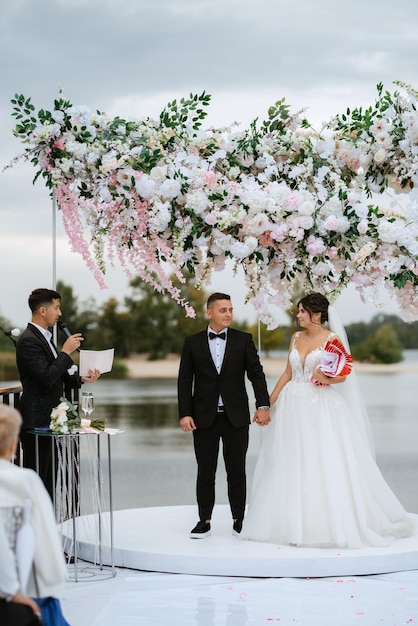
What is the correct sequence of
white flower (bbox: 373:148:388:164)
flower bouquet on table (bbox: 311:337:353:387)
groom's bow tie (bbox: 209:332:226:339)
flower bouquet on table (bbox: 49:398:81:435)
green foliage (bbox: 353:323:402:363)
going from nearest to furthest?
flower bouquet on table (bbox: 49:398:81:435), flower bouquet on table (bbox: 311:337:353:387), groom's bow tie (bbox: 209:332:226:339), white flower (bbox: 373:148:388:164), green foliage (bbox: 353:323:402:363)

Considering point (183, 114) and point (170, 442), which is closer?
point (183, 114)

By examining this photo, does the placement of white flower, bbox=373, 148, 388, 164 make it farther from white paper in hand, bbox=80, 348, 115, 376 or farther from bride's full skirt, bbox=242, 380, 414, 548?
white paper in hand, bbox=80, 348, 115, 376

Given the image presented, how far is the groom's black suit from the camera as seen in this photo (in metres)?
6.62

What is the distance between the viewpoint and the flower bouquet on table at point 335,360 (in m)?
6.49

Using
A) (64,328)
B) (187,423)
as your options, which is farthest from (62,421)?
(187,423)

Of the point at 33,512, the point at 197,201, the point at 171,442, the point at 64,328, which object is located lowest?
the point at 171,442

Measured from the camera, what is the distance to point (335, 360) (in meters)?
6.50

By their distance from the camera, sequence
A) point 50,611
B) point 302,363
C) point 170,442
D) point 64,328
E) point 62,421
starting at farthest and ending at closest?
point 170,442 < point 302,363 < point 64,328 < point 62,421 < point 50,611

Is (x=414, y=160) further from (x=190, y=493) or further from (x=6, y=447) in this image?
(x=190, y=493)

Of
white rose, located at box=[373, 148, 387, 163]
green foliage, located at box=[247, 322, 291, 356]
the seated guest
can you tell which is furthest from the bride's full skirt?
green foliage, located at box=[247, 322, 291, 356]

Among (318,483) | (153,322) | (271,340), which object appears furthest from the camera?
(153,322)

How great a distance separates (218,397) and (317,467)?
79cm

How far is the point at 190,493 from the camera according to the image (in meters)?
21.2

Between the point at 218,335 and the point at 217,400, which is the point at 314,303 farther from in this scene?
the point at 217,400
